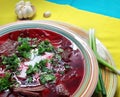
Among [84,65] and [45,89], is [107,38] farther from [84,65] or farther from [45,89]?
[45,89]

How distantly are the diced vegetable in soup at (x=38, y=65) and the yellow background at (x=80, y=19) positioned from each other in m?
0.26

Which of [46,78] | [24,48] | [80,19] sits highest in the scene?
[80,19]

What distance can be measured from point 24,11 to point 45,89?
1.54 ft

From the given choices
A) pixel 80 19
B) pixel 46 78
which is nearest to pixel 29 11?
pixel 80 19

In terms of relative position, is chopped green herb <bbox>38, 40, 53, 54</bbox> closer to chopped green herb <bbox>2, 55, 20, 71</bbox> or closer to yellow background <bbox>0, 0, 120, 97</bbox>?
chopped green herb <bbox>2, 55, 20, 71</bbox>

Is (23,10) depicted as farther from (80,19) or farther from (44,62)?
(44,62)

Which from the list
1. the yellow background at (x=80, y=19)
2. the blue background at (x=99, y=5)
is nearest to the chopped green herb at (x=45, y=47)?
the yellow background at (x=80, y=19)

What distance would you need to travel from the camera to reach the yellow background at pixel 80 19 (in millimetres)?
1058

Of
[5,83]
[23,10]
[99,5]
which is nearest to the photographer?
[5,83]

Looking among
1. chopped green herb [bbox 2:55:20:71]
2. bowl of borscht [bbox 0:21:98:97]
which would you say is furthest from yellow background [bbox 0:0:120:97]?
chopped green herb [bbox 2:55:20:71]

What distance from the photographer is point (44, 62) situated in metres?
0.79

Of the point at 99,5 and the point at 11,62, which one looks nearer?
the point at 11,62

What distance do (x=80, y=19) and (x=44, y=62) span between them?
16.5 inches

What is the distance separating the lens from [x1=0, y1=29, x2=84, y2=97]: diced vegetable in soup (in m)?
0.74
